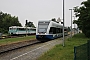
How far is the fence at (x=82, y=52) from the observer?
8477mm

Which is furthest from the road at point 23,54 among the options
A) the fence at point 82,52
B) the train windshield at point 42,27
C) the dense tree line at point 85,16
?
the dense tree line at point 85,16

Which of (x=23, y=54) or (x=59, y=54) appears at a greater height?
(x=59, y=54)

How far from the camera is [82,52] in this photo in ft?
30.5

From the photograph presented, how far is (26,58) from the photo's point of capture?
13375mm

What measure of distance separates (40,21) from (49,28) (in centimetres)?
183

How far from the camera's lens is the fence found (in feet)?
27.8

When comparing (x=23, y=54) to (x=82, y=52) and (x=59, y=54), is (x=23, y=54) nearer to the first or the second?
(x=59, y=54)

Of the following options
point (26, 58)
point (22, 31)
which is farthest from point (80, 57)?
point (22, 31)

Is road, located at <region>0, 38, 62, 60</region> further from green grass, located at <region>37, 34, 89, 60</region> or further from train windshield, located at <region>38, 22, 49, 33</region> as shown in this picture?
train windshield, located at <region>38, 22, 49, 33</region>

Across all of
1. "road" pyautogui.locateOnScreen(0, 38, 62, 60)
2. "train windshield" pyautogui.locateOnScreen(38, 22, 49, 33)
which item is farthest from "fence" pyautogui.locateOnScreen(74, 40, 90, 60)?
"train windshield" pyautogui.locateOnScreen(38, 22, 49, 33)

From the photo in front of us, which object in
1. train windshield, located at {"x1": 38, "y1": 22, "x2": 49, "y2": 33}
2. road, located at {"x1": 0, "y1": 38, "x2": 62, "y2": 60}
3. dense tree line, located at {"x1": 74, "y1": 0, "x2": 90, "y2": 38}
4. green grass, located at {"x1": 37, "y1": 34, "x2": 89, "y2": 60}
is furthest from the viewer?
dense tree line, located at {"x1": 74, "y1": 0, "x2": 90, "y2": 38}

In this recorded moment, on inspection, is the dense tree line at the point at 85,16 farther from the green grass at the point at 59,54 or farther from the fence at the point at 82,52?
the fence at the point at 82,52

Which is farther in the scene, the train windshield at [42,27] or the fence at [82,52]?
the train windshield at [42,27]

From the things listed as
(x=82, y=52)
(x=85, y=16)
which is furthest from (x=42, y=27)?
(x=82, y=52)
